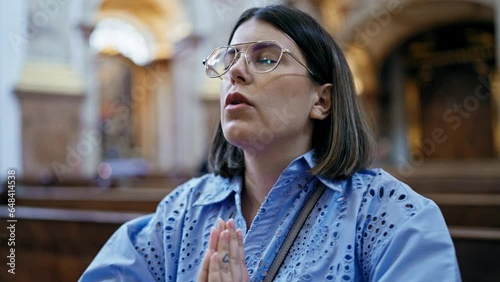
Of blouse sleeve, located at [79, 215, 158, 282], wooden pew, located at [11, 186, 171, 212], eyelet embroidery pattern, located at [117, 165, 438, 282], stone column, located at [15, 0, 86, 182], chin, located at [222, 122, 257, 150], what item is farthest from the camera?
stone column, located at [15, 0, 86, 182]

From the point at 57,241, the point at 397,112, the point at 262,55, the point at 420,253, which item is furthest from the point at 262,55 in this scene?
the point at 397,112

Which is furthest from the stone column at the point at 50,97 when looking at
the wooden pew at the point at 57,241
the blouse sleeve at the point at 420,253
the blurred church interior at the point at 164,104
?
the blouse sleeve at the point at 420,253

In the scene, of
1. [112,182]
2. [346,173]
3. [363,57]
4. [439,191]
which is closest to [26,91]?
[112,182]

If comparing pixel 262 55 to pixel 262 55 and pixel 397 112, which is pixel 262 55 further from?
pixel 397 112

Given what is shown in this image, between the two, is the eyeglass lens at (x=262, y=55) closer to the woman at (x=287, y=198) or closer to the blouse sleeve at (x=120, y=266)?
the woman at (x=287, y=198)

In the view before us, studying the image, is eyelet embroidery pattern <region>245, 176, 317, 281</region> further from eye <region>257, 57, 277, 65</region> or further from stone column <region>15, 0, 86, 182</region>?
stone column <region>15, 0, 86, 182</region>

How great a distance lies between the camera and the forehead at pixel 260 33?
4.47ft

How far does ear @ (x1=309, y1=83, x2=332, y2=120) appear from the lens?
1419 millimetres

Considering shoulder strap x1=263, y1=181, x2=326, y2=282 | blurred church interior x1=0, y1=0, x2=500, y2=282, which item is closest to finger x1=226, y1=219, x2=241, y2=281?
shoulder strap x1=263, y1=181, x2=326, y2=282

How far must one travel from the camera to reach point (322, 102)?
4.75 feet

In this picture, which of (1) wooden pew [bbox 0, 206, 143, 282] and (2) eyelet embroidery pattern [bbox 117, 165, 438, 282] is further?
(1) wooden pew [bbox 0, 206, 143, 282]

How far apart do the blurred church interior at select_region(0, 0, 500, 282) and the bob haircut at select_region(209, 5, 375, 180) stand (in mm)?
807

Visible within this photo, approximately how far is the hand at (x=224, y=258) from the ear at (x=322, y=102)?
15.6 inches

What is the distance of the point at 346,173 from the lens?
52.9 inches
